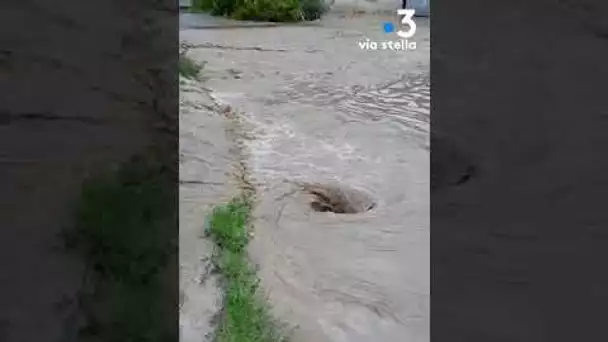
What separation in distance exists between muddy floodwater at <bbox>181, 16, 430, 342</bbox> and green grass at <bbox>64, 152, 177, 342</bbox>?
0.07m

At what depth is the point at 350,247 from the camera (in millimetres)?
472

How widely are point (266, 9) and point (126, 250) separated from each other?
0.20 m

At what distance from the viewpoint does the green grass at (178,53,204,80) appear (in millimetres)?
471

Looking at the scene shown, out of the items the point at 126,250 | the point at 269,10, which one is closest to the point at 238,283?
the point at 126,250

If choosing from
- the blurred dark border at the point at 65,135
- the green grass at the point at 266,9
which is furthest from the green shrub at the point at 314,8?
the blurred dark border at the point at 65,135

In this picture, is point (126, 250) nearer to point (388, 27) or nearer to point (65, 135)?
point (65, 135)

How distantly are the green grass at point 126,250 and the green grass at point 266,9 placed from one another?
12cm

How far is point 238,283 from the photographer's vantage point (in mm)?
469
